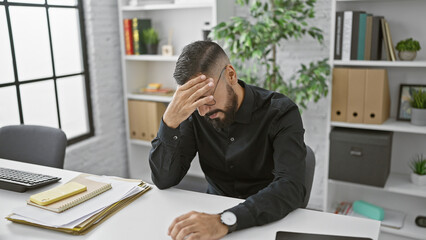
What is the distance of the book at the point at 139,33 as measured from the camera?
3299 millimetres

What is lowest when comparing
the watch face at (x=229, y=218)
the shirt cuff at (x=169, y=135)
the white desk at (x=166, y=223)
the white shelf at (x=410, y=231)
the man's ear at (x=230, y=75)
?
the white shelf at (x=410, y=231)

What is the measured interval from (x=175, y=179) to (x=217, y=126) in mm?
277

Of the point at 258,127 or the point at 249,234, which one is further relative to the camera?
the point at 258,127

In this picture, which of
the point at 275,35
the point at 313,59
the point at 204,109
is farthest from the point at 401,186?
the point at 204,109

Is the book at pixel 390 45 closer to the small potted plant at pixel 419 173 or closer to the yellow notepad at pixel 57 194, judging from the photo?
the small potted plant at pixel 419 173

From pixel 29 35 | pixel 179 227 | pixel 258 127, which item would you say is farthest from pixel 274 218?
pixel 29 35

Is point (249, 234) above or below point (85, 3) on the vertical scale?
below

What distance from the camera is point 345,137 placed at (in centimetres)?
260

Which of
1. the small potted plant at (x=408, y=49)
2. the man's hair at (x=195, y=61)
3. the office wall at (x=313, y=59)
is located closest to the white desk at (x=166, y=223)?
the man's hair at (x=195, y=61)

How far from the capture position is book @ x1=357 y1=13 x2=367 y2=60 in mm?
2457

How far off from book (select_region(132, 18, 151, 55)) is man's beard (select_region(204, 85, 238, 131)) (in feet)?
6.17

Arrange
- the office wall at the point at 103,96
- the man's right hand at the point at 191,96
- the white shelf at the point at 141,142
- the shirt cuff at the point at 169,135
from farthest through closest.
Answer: the white shelf at the point at 141,142, the office wall at the point at 103,96, the shirt cuff at the point at 169,135, the man's right hand at the point at 191,96

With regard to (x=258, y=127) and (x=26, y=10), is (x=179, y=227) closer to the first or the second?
(x=258, y=127)

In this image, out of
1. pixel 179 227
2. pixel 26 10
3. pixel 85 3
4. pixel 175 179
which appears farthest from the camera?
pixel 85 3
